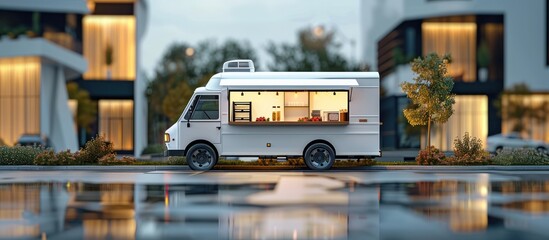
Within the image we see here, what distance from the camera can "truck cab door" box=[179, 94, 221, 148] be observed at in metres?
26.5

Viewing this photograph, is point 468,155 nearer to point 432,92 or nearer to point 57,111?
point 432,92

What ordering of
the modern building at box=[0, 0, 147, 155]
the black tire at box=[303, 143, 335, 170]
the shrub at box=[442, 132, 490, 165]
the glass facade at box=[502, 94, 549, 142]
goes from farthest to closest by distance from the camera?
1. the glass facade at box=[502, 94, 549, 142]
2. the modern building at box=[0, 0, 147, 155]
3. the shrub at box=[442, 132, 490, 165]
4. the black tire at box=[303, 143, 335, 170]

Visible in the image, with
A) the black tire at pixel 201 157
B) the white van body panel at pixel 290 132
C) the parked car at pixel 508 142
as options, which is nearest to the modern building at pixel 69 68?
the black tire at pixel 201 157

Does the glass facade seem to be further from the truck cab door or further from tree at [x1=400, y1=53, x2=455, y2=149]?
the truck cab door

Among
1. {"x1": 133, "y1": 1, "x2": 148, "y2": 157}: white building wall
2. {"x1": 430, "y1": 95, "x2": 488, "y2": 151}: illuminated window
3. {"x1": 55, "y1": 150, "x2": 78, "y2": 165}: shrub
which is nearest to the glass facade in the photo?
{"x1": 430, "y1": 95, "x2": 488, "y2": 151}: illuminated window

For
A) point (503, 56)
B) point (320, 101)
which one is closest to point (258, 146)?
point (320, 101)

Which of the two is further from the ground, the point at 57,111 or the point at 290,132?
the point at 57,111

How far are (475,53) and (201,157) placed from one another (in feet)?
96.7

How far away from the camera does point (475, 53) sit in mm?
51594

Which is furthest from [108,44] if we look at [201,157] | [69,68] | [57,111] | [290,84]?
[290,84]

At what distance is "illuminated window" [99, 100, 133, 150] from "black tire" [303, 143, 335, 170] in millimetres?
31699

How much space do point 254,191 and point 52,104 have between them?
3039cm

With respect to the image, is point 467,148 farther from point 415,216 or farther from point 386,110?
point 386,110

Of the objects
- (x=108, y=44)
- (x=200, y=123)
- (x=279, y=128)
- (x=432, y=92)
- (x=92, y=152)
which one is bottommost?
(x=92, y=152)
